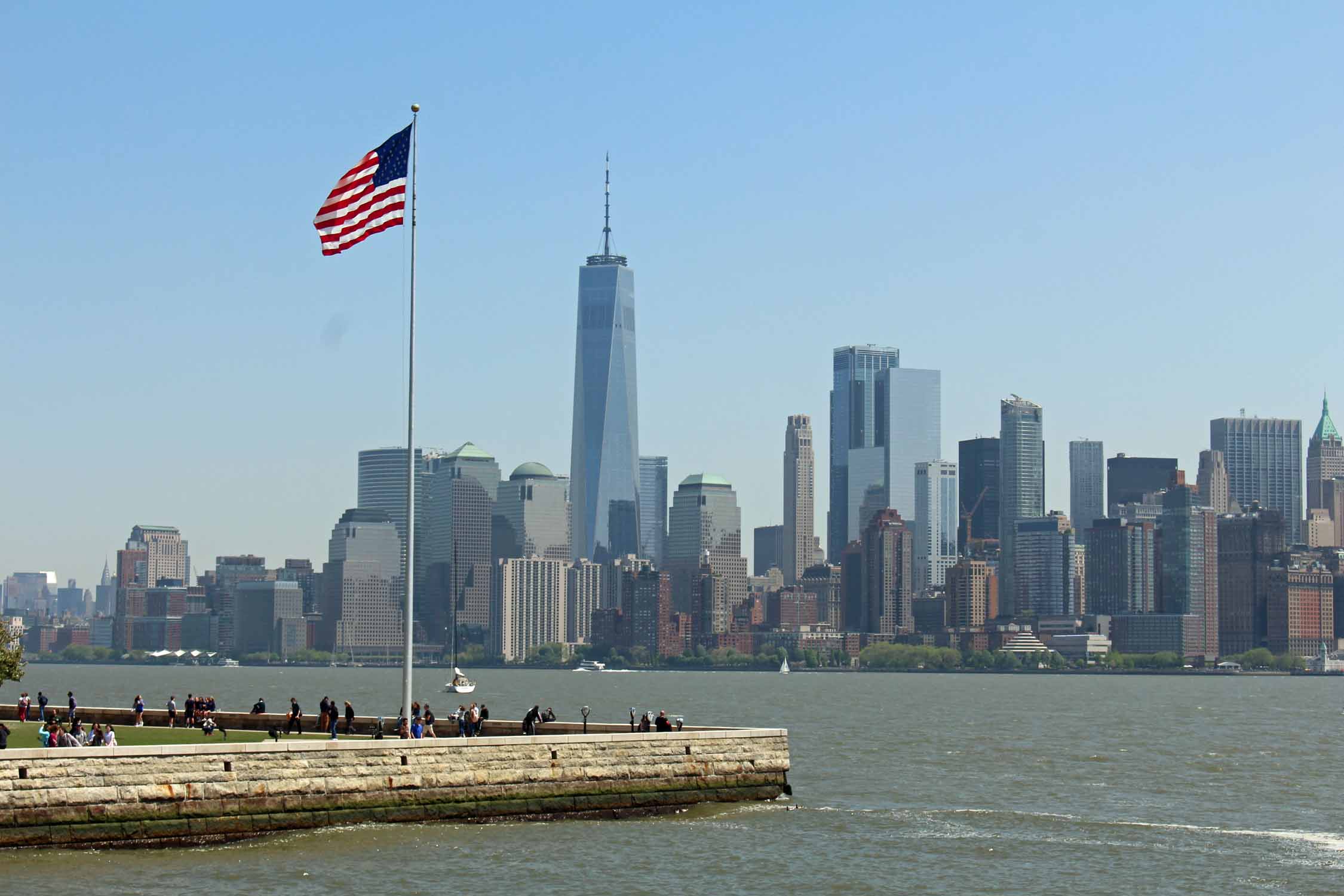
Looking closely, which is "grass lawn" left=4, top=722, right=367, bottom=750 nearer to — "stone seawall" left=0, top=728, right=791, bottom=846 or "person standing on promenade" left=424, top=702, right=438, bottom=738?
"person standing on promenade" left=424, top=702, right=438, bottom=738

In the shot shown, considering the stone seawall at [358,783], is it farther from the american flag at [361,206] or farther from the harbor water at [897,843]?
the american flag at [361,206]

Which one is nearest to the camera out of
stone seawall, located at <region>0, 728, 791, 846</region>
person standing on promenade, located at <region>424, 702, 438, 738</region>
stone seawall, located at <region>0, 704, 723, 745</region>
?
stone seawall, located at <region>0, 728, 791, 846</region>

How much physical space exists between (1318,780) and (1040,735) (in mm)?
33749

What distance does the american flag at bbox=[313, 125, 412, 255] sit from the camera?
5172 cm

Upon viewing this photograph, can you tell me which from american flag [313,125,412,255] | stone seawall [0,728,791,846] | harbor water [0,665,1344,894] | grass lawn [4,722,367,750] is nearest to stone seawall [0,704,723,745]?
grass lawn [4,722,367,750]

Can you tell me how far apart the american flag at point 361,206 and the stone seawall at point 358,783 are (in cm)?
1307

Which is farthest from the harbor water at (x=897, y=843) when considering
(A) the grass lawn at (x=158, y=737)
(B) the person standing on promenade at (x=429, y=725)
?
(A) the grass lawn at (x=158, y=737)

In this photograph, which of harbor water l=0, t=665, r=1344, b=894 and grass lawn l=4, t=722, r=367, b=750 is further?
grass lawn l=4, t=722, r=367, b=750

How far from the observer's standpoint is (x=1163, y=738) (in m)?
108

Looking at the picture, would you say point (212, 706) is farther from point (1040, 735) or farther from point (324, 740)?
point (1040, 735)

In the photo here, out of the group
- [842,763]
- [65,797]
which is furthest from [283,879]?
[842,763]

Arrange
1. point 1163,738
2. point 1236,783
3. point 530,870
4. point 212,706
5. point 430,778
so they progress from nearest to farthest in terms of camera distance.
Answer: point 530,870 → point 430,778 → point 212,706 → point 1236,783 → point 1163,738

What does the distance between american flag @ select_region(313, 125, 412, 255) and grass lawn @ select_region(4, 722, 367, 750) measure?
42.7 ft

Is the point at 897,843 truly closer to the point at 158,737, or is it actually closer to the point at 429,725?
the point at 429,725
